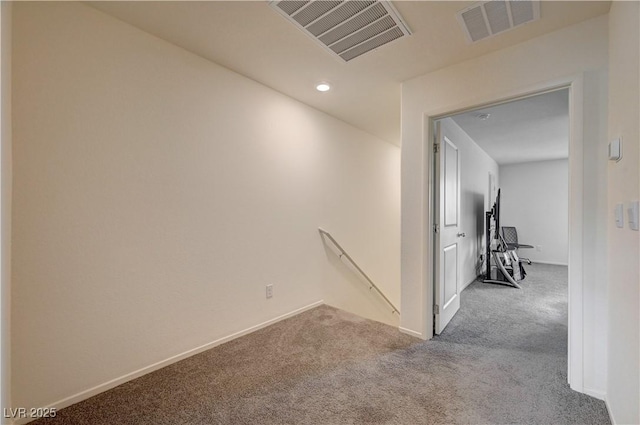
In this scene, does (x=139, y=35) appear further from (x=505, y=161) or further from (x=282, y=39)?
(x=505, y=161)

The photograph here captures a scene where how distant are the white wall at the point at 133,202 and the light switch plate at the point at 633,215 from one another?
233cm

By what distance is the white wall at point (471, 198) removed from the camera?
3871mm

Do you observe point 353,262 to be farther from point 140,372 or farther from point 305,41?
point 305,41

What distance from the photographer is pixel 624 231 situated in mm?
1243

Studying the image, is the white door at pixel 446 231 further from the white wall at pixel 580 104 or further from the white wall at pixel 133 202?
the white wall at pixel 133 202

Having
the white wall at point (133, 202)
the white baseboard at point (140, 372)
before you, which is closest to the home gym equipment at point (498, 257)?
the white wall at point (133, 202)

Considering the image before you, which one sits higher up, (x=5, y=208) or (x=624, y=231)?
(x=5, y=208)

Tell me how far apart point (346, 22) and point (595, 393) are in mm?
2725

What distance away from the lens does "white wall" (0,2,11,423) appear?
114 centimetres

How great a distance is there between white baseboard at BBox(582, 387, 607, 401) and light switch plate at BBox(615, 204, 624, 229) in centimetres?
104

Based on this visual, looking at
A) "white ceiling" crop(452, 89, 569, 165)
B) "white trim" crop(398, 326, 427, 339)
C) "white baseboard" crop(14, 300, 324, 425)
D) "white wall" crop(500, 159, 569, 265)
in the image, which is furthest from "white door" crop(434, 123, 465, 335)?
"white wall" crop(500, 159, 569, 265)

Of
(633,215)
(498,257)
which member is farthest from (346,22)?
(498,257)

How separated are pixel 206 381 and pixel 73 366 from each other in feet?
2.42

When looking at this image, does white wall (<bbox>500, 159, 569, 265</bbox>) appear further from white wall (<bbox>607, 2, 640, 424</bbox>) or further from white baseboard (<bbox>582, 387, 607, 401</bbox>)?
white wall (<bbox>607, 2, 640, 424</bbox>)
